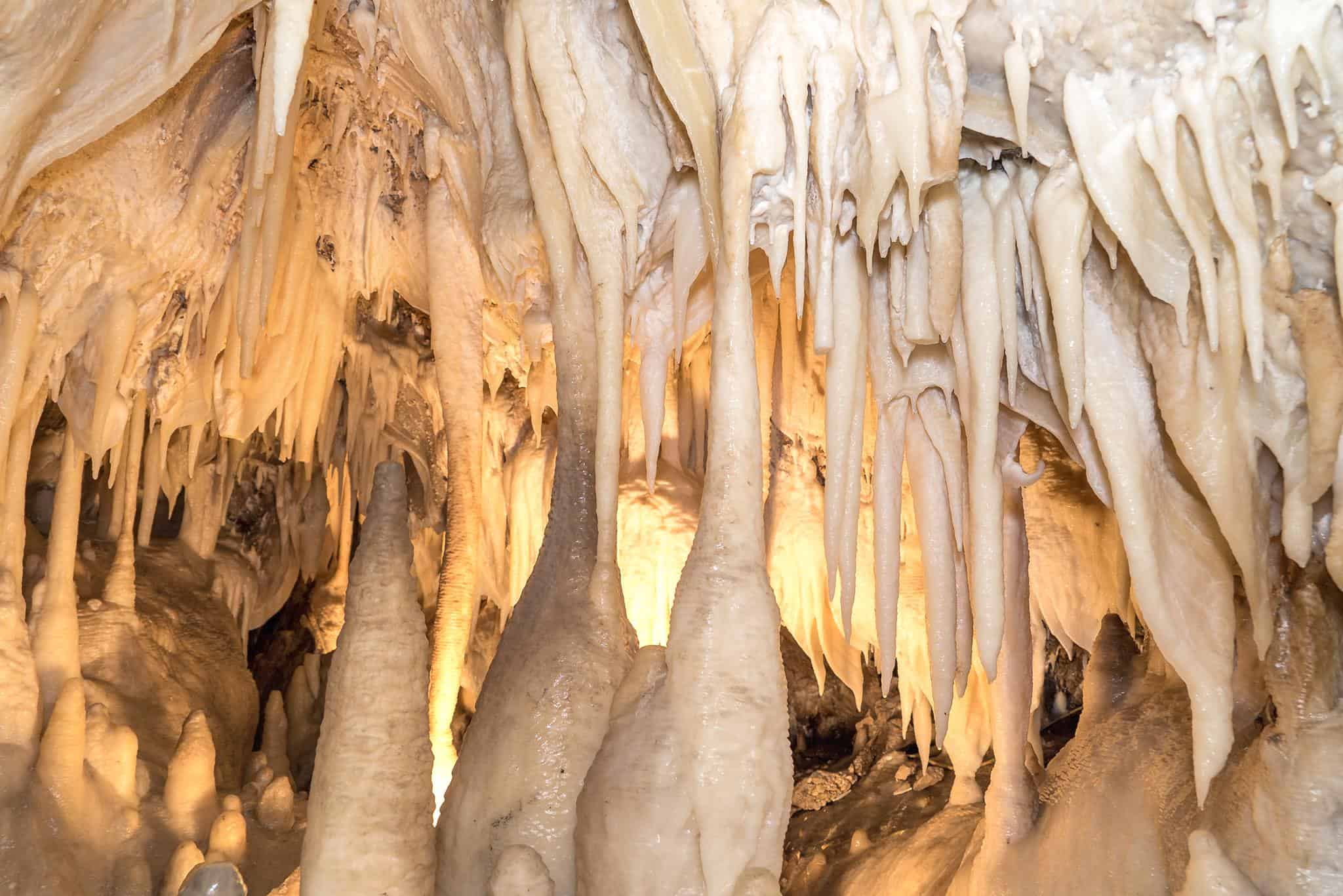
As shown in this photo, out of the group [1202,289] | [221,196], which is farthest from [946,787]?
[221,196]

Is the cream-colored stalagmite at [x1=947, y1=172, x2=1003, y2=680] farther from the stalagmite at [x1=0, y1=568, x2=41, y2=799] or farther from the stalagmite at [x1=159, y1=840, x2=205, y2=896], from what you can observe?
the stalagmite at [x1=0, y1=568, x2=41, y2=799]

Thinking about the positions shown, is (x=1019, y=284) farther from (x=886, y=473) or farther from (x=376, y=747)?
(x=376, y=747)

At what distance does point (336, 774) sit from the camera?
3.67 metres

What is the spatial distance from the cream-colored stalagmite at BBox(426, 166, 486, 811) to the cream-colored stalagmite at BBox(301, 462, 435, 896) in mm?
1793

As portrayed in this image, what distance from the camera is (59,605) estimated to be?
230 inches

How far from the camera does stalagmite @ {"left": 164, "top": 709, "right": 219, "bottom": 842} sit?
18.7 feet

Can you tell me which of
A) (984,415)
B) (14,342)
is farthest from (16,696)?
(984,415)

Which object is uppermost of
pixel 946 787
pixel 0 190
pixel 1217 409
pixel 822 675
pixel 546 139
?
pixel 546 139

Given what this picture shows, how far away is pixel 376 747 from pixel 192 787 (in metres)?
2.60

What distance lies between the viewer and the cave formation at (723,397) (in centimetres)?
349

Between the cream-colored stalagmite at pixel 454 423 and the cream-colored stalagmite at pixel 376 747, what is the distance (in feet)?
5.88

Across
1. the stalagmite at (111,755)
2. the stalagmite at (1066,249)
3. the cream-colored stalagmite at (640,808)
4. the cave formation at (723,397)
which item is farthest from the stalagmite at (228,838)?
the stalagmite at (1066,249)

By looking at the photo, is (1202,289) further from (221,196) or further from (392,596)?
(221,196)

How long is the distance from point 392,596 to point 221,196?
2.55 metres
